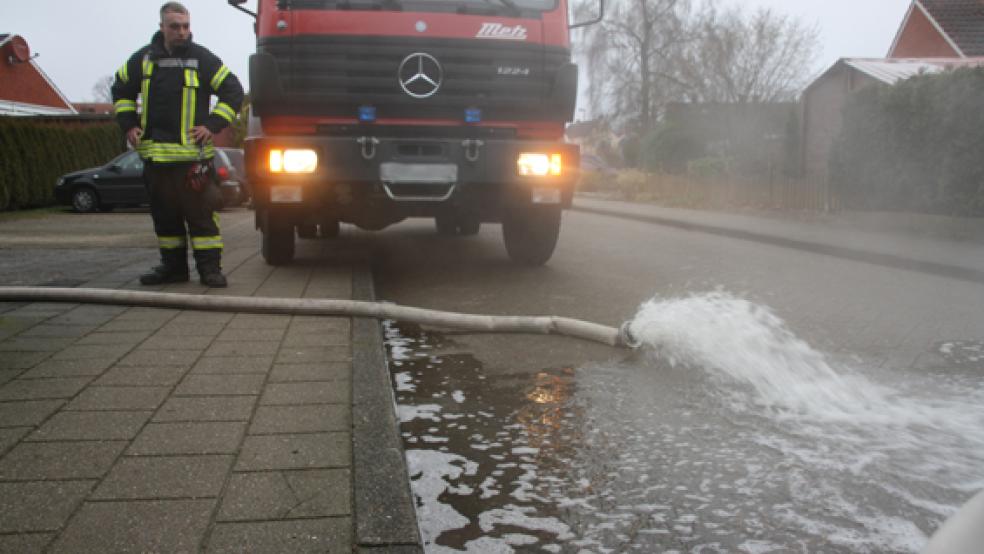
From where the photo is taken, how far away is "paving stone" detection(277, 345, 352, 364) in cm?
466

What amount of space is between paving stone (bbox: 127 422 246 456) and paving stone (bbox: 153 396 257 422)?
83 millimetres

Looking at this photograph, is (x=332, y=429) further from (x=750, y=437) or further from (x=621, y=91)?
(x=621, y=91)

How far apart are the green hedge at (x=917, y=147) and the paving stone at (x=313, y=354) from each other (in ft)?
37.5

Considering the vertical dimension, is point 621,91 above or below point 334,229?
above

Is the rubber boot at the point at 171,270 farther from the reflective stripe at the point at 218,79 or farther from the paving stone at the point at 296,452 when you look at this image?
the paving stone at the point at 296,452

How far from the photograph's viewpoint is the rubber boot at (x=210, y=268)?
712 centimetres

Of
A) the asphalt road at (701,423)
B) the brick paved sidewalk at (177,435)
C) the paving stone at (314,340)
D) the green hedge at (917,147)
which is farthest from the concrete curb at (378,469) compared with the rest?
the green hedge at (917,147)

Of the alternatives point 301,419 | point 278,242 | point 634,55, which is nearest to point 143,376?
point 301,419

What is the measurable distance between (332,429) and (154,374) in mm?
1312

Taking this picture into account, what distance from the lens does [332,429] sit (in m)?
3.47

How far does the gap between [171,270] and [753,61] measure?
33.3 meters

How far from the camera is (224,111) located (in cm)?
706

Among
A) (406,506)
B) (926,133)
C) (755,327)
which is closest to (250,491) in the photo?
(406,506)

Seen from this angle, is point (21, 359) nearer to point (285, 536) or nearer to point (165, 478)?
point (165, 478)
